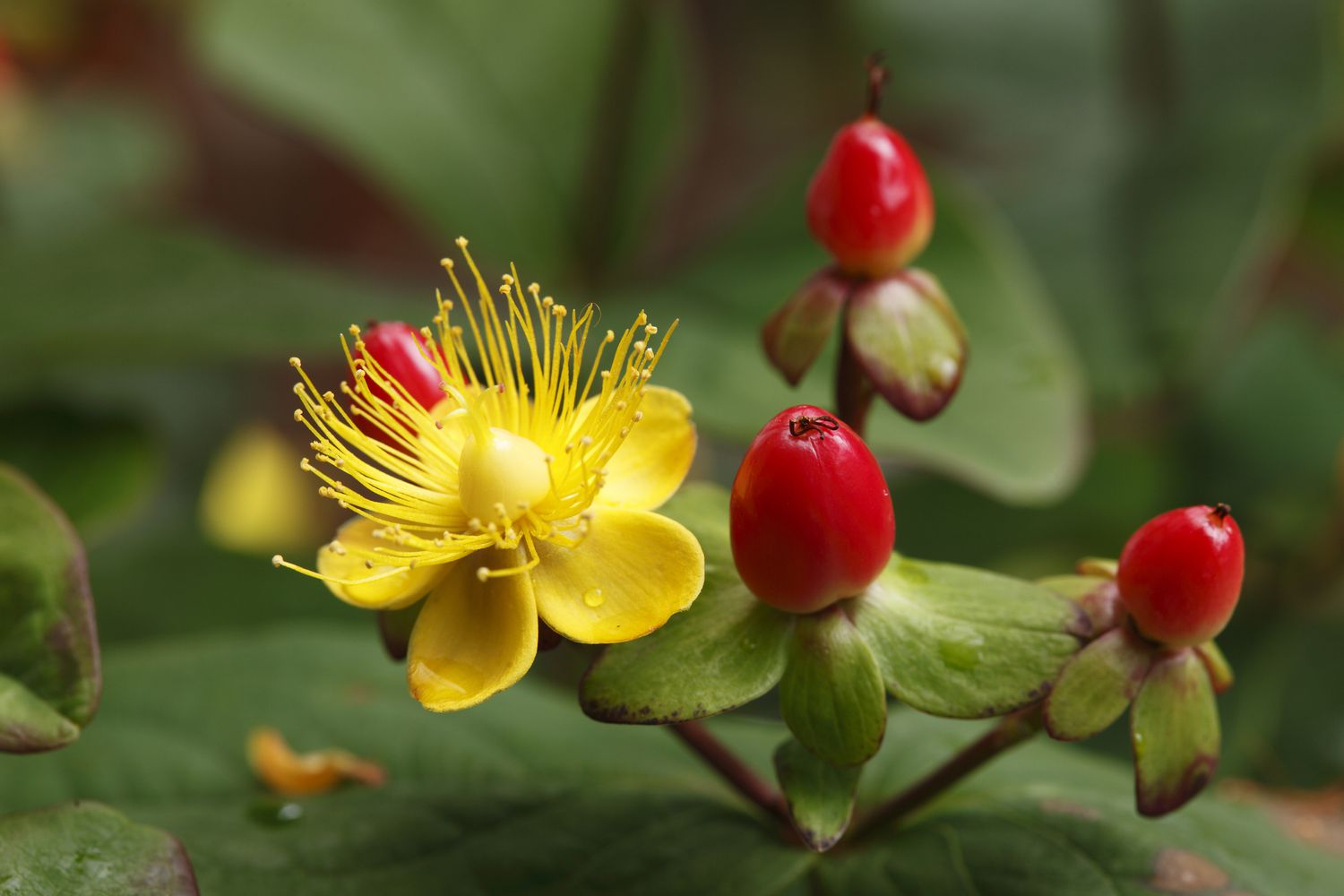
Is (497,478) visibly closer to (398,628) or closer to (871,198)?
(398,628)

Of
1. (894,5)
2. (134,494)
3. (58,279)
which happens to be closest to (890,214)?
(134,494)

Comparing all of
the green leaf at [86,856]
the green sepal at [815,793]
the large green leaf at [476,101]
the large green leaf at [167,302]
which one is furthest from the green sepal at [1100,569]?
the large green leaf at [476,101]

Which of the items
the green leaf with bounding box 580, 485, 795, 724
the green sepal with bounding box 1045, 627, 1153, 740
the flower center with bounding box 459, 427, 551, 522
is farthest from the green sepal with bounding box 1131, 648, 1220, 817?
the flower center with bounding box 459, 427, 551, 522

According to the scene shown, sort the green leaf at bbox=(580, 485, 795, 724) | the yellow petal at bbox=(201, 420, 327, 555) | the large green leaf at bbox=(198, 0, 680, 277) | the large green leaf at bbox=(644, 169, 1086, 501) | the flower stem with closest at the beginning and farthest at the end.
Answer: the green leaf at bbox=(580, 485, 795, 724) < the flower stem < the large green leaf at bbox=(644, 169, 1086, 501) < the large green leaf at bbox=(198, 0, 680, 277) < the yellow petal at bbox=(201, 420, 327, 555)

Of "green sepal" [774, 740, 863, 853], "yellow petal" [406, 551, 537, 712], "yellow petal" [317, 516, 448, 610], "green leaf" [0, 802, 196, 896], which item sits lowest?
"green leaf" [0, 802, 196, 896]

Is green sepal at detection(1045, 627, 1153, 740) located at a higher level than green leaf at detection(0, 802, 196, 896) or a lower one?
higher

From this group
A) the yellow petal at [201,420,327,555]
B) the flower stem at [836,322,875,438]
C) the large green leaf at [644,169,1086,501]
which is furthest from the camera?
the yellow petal at [201,420,327,555]

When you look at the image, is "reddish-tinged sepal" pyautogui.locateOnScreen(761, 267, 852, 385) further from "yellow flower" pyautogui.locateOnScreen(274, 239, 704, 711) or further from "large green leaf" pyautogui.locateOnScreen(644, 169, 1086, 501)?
"large green leaf" pyautogui.locateOnScreen(644, 169, 1086, 501)

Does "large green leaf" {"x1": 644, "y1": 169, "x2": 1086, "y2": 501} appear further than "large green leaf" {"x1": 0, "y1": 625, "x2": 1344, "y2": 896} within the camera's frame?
Yes
